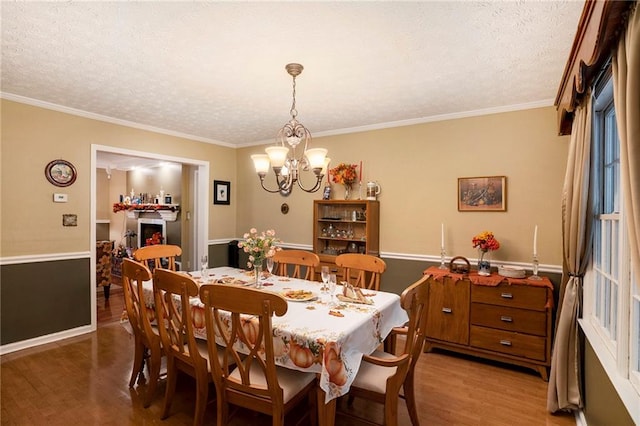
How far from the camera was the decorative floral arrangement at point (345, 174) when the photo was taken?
4.12 m

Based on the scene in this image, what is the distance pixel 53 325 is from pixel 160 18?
11.3 feet

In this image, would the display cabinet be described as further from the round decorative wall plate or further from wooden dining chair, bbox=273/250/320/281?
the round decorative wall plate

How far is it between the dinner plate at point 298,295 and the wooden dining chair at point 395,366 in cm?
→ 57

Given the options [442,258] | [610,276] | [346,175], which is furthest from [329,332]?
[346,175]

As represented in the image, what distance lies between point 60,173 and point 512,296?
469 centimetres

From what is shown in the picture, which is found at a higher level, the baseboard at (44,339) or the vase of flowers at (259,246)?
the vase of flowers at (259,246)

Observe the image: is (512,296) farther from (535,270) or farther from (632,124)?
(632,124)

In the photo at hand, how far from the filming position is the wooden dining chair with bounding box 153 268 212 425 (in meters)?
1.89

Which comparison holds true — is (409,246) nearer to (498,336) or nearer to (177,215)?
(498,336)

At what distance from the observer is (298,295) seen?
2.34 metres

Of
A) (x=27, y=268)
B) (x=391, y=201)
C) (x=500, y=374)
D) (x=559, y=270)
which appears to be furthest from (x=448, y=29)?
(x=27, y=268)

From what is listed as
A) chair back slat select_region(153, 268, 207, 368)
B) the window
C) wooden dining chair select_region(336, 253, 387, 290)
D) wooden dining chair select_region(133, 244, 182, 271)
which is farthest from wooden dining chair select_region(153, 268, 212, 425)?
the window

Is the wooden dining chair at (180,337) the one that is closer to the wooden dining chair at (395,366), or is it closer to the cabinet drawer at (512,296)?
the wooden dining chair at (395,366)

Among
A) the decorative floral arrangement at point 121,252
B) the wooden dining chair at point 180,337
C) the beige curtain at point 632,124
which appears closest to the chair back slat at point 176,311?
the wooden dining chair at point 180,337
